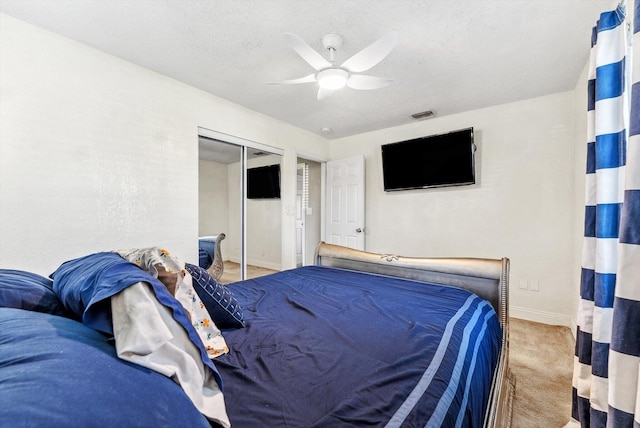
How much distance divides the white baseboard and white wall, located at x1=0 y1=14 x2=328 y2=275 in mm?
3712

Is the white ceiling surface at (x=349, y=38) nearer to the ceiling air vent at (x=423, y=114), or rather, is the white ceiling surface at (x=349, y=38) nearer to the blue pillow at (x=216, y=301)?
the ceiling air vent at (x=423, y=114)

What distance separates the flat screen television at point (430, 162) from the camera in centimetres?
337

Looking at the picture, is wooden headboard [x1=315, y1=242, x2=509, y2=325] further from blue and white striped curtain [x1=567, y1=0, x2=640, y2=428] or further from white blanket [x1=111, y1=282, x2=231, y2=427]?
white blanket [x1=111, y1=282, x2=231, y2=427]

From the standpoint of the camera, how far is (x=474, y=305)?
156 centimetres

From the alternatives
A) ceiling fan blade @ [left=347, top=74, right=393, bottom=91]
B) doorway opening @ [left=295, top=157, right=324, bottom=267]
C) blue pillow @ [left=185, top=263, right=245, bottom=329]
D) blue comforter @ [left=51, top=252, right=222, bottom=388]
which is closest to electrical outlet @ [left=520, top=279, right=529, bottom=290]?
ceiling fan blade @ [left=347, top=74, right=393, bottom=91]

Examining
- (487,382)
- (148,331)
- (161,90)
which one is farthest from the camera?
(161,90)

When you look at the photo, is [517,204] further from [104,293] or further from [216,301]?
[104,293]

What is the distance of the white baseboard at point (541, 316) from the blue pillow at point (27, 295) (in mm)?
3953

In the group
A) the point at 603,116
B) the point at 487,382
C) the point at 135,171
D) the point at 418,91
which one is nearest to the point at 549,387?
the point at 487,382

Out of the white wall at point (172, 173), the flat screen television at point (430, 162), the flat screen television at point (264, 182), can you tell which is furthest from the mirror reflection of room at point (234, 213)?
the flat screen television at point (430, 162)

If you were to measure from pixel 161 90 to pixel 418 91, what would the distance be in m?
2.60

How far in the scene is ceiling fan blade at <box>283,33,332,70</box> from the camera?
65.5 inches

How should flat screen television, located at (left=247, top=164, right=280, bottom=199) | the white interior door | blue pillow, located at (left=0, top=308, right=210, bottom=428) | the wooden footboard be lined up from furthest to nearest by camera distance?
the white interior door, flat screen television, located at (left=247, top=164, right=280, bottom=199), the wooden footboard, blue pillow, located at (left=0, top=308, right=210, bottom=428)

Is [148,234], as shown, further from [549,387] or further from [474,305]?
[549,387]
